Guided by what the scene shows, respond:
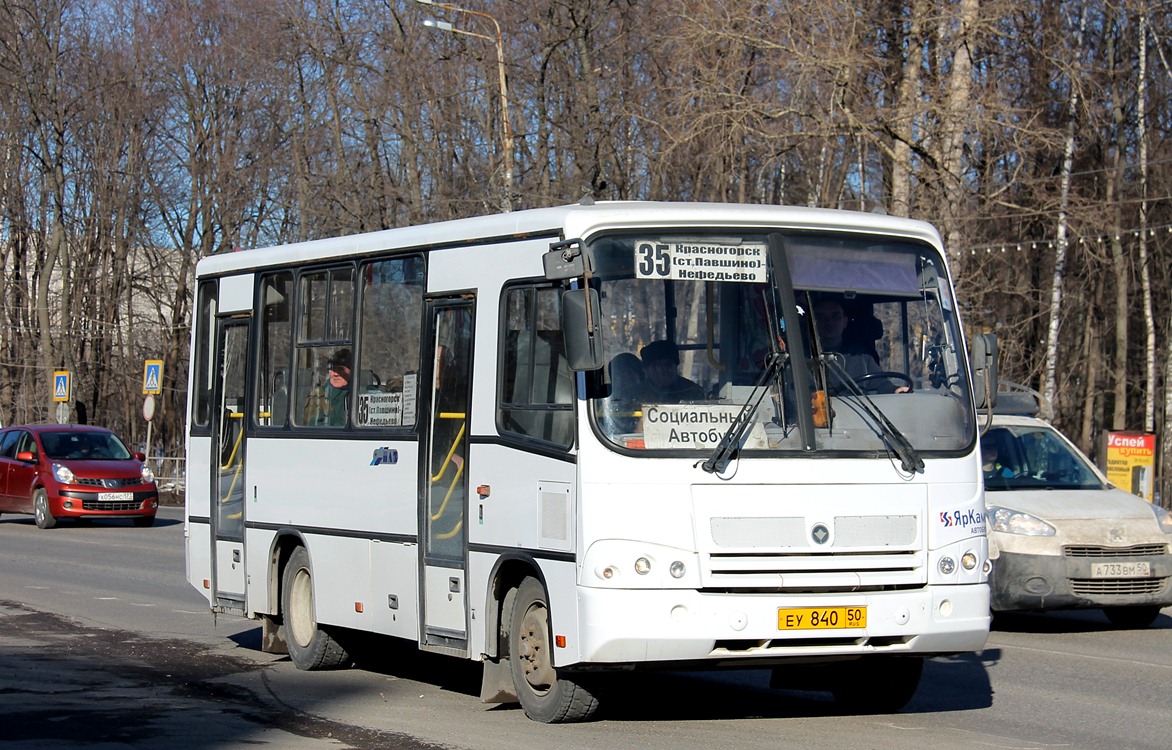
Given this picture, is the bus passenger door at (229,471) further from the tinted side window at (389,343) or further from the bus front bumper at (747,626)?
the bus front bumper at (747,626)

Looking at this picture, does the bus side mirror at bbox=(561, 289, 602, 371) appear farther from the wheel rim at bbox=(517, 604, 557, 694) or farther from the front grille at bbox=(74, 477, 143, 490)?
the front grille at bbox=(74, 477, 143, 490)

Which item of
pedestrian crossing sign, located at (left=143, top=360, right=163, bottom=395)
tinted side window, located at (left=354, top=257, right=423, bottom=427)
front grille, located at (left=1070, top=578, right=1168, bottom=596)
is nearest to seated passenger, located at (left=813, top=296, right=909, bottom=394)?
tinted side window, located at (left=354, top=257, right=423, bottom=427)

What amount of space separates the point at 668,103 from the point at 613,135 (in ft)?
24.4

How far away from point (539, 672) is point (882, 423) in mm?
2297

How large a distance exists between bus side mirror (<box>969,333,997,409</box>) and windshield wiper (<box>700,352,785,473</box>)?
1390 mm

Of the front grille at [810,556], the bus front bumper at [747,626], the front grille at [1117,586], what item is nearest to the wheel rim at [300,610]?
the bus front bumper at [747,626]

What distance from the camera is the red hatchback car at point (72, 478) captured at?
1151 inches

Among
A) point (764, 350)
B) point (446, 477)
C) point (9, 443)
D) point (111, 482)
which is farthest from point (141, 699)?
point (9, 443)

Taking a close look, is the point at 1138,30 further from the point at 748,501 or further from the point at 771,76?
the point at 748,501

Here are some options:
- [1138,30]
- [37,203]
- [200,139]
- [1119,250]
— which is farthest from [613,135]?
[37,203]

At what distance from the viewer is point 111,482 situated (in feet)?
96.6

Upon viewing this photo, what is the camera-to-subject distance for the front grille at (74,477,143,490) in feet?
96.2

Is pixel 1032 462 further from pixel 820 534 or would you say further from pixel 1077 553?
pixel 820 534

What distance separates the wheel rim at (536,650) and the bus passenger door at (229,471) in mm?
4084
